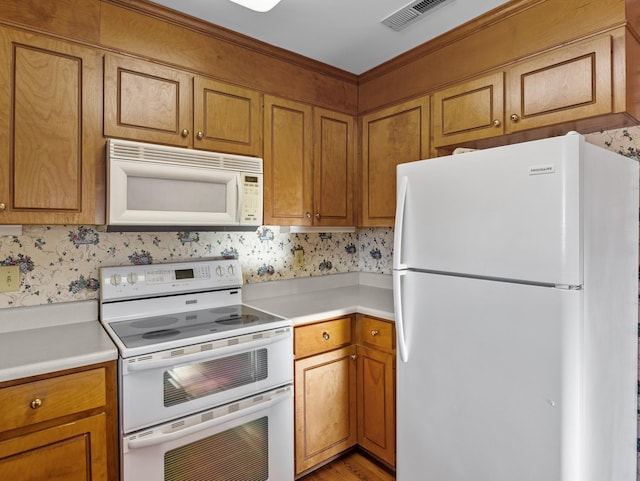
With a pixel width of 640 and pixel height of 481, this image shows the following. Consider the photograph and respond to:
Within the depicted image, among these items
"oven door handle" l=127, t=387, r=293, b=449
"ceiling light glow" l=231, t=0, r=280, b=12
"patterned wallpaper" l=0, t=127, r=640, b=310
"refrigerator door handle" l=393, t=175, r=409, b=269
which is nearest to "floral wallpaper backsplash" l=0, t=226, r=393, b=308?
"patterned wallpaper" l=0, t=127, r=640, b=310

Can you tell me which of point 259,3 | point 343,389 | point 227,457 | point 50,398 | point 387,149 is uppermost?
point 259,3

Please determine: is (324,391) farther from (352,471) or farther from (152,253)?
(152,253)

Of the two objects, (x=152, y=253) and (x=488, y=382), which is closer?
(x=488, y=382)

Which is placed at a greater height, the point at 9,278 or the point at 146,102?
the point at 146,102

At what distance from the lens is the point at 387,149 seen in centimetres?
244

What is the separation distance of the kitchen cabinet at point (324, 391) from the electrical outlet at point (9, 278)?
1277mm

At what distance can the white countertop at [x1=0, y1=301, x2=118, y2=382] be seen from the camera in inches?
52.3

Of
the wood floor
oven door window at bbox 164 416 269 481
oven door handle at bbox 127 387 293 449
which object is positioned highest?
oven door handle at bbox 127 387 293 449

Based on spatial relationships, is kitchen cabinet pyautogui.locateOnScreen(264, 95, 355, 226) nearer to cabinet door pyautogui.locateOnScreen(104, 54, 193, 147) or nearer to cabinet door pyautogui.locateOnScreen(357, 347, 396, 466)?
cabinet door pyautogui.locateOnScreen(104, 54, 193, 147)

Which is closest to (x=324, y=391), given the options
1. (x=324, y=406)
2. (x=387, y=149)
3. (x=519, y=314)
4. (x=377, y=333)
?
(x=324, y=406)

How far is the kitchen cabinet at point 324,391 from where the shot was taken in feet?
6.52

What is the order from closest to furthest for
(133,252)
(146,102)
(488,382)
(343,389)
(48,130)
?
(488,382)
(48,130)
(146,102)
(133,252)
(343,389)

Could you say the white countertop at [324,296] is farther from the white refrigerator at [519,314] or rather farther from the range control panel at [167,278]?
the white refrigerator at [519,314]

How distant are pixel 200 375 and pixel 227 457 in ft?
1.31
